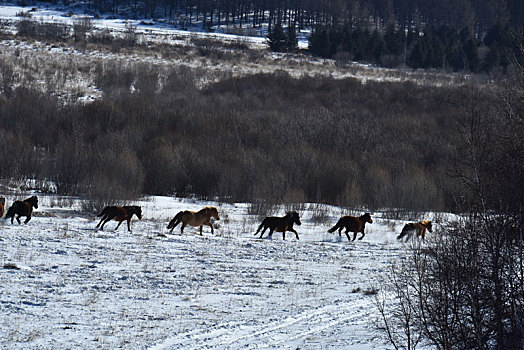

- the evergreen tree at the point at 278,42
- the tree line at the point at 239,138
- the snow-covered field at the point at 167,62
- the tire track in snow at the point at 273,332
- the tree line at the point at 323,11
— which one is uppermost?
the tree line at the point at 323,11

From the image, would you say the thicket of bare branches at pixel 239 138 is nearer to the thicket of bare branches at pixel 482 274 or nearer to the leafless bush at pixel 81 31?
the thicket of bare branches at pixel 482 274

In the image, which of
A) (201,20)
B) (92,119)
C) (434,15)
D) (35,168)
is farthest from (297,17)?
(35,168)

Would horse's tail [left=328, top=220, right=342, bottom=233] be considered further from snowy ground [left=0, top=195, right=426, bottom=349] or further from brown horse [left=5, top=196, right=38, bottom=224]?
brown horse [left=5, top=196, right=38, bottom=224]

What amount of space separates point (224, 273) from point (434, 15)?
398 ft

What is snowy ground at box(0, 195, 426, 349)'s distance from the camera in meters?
9.05

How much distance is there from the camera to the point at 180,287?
38.2 feet

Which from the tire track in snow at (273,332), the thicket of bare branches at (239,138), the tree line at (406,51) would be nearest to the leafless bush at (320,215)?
the thicket of bare branches at (239,138)

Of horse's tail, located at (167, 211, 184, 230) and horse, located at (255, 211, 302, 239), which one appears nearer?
horse's tail, located at (167, 211, 184, 230)

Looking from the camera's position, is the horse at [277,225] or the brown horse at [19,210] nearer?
the brown horse at [19,210]

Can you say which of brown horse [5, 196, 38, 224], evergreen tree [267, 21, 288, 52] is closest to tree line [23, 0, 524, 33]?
evergreen tree [267, 21, 288, 52]

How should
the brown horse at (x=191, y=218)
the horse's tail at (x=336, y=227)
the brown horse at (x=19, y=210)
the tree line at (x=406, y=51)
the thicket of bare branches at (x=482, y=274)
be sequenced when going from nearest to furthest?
the thicket of bare branches at (x=482, y=274) → the brown horse at (x=19, y=210) → the brown horse at (x=191, y=218) → the horse's tail at (x=336, y=227) → the tree line at (x=406, y=51)

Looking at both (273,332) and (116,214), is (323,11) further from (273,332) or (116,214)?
(273,332)

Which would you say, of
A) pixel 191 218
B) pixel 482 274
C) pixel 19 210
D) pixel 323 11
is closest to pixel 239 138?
pixel 191 218

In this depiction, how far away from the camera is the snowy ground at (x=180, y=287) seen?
29.7ft
